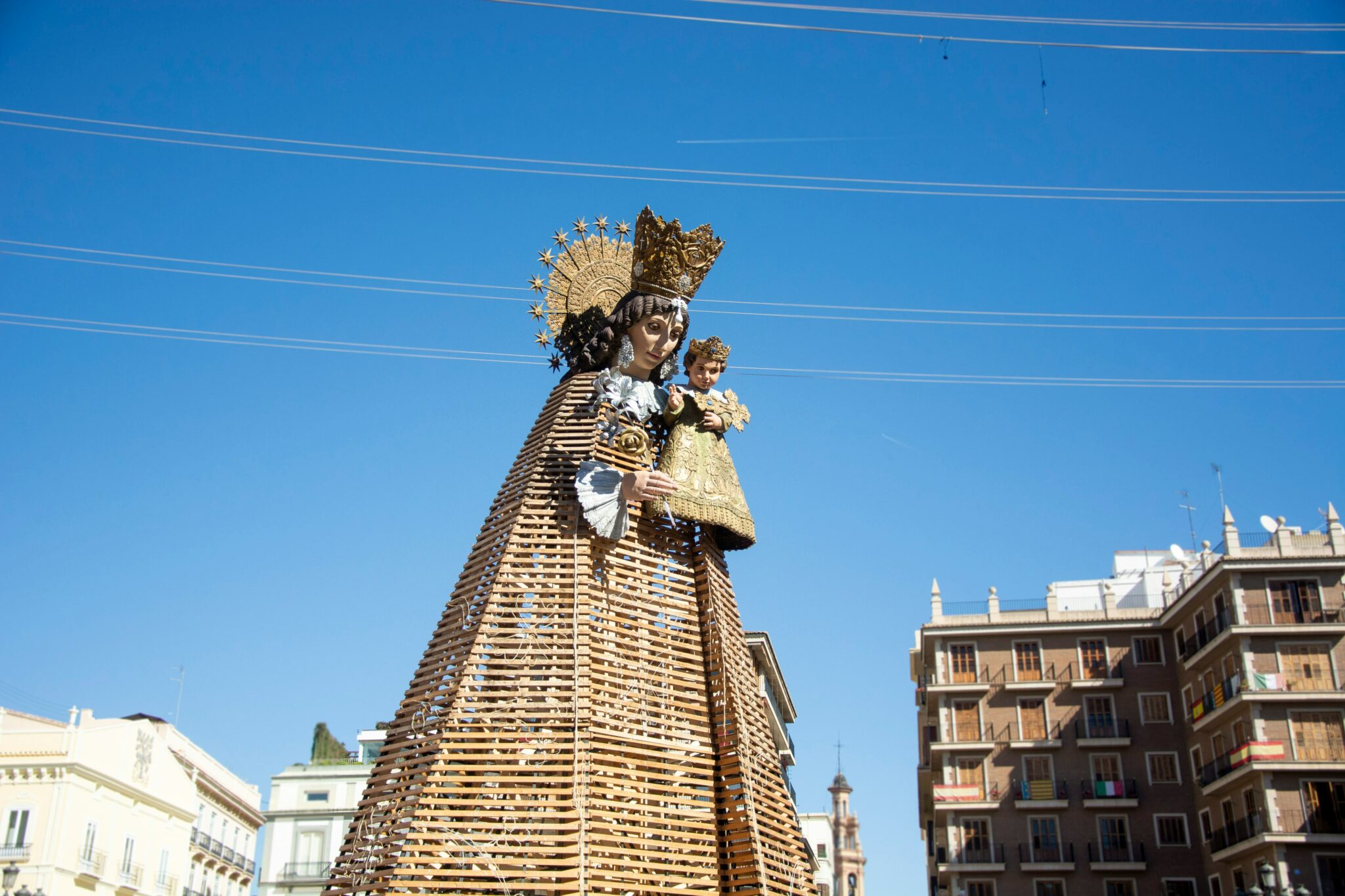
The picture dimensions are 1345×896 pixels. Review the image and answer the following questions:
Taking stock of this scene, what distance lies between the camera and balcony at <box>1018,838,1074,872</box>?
146 feet

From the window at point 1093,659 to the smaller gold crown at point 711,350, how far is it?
3336cm

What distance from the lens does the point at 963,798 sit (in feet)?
151

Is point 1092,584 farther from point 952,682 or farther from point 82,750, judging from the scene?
point 82,750

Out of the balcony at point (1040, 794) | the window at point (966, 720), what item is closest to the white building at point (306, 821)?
the window at point (966, 720)

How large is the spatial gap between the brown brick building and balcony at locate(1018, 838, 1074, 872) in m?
0.06

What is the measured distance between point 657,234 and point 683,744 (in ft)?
23.1

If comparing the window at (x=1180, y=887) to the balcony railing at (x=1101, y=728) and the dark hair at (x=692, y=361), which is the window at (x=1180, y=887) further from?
the dark hair at (x=692, y=361)

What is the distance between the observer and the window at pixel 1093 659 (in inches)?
1873

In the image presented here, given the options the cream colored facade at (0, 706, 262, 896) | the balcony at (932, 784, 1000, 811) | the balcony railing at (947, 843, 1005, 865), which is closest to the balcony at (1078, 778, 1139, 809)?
the balcony at (932, 784, 1000, 811)

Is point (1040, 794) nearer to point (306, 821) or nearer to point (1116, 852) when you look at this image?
point (1116, 852)

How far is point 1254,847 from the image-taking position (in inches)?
1559

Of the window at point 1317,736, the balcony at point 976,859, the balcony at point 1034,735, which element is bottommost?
the balcony at point 976,859

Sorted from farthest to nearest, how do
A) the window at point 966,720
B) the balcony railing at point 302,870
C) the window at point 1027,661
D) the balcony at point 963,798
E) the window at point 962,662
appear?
1. the window at point 962,662
2. the window at point 1027,661
3. the window at point 966,720
4. the balcony at point 963,798
5. the balcony railing at point 302,870

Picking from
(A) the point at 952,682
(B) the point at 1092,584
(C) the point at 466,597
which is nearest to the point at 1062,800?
(A) the point at 952,682
